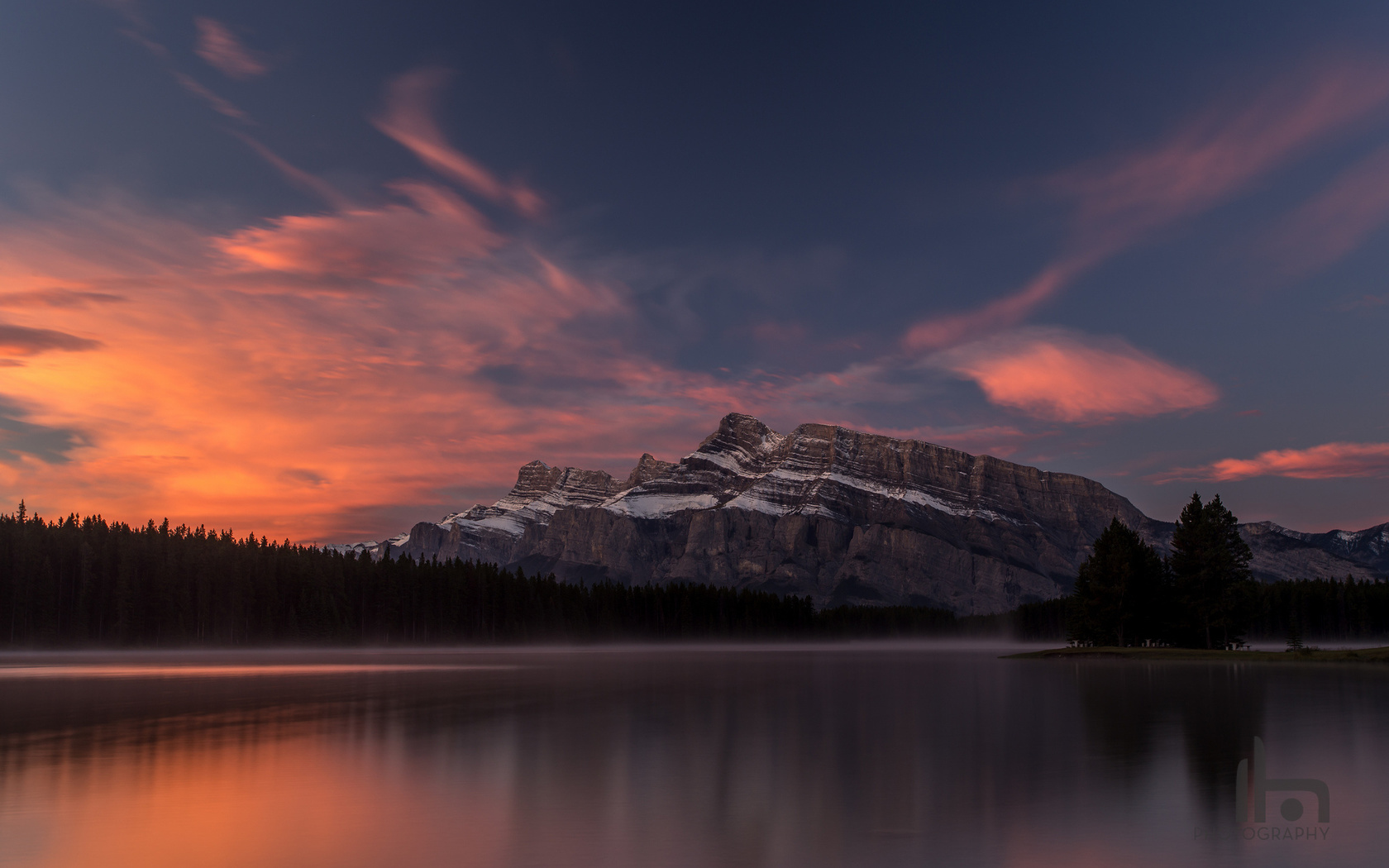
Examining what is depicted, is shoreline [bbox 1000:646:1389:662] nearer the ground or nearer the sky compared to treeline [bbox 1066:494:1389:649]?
nearer the ground

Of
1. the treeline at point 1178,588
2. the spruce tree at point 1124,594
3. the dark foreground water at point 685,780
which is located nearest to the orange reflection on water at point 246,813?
the dark foreground water at point 685,780

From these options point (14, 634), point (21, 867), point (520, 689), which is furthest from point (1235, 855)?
point (14, 634)

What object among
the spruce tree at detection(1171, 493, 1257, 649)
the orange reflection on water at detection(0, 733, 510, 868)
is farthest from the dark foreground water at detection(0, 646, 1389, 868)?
the spruce tree at detection(1171, 493, 1257, 649)

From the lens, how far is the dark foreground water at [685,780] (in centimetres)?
1670

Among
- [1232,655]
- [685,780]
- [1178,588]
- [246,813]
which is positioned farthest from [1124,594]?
[246,813]

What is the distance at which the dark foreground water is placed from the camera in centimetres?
1670

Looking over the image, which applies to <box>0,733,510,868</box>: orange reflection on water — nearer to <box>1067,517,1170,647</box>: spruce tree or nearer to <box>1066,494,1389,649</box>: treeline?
<box>1066,494,1389,649</box>: treeline

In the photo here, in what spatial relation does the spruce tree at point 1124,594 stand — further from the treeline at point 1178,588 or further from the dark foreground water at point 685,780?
the dark foreground water at point 685,780

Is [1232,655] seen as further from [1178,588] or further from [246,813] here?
[246,813]

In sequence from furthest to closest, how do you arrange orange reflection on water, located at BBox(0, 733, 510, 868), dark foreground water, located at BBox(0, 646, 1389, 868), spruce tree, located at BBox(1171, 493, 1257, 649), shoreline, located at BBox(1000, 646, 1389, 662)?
spruce tree, located at BBox(1171, 493, 1257, 649)
shoreline, located at BBox(1000, 646, 1389, 662)
dark foreground water, located at BBox(0, 646, 1389, 868)
orange reflection on water, located at BBox(0, 733, 510, 868)

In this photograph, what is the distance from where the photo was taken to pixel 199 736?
33969 millimetres

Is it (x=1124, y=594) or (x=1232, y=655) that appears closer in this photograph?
(x=1232, y=655)

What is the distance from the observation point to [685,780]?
79.3ft

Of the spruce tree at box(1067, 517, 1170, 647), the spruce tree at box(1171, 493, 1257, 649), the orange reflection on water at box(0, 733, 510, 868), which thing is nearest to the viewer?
the orange reflection on water at box(0, 733, 510, 868)
